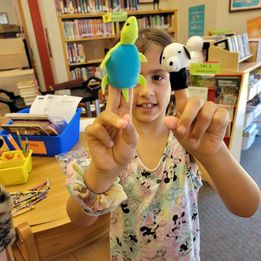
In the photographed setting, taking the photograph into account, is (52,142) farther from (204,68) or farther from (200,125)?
(204,68)

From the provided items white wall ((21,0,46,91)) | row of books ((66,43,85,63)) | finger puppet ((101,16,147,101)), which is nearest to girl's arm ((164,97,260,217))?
finger puppet ((101,16,147,101))

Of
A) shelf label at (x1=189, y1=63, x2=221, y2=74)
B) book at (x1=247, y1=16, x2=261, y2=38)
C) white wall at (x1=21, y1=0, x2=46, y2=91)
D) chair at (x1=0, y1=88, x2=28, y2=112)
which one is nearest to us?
shelf label at (x1=189, y1=63, x2=221, y2=74)

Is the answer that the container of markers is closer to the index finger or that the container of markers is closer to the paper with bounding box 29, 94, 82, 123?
the paper with bounding box 29, 94, 82, 123

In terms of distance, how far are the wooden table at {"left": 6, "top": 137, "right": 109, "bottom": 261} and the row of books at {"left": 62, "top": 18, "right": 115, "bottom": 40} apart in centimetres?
244

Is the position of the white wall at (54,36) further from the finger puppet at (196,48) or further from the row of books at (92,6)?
the finger puppet at (196,48)

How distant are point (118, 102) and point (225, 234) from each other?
1531 mm

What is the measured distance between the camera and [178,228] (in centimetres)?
65

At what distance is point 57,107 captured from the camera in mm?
1121

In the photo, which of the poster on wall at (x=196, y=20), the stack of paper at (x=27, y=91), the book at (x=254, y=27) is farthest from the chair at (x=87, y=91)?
the poster on wall at (x=196, y=20)

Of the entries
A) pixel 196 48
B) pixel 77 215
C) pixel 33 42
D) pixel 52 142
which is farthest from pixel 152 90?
pixel 33 42

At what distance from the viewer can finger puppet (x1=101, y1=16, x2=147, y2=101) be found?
0.33 m

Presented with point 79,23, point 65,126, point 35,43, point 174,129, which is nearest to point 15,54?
point 35,43

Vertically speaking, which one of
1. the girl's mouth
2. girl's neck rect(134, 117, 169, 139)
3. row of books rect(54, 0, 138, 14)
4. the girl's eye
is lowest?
girl's neck rect(134, 117, 169, 139)

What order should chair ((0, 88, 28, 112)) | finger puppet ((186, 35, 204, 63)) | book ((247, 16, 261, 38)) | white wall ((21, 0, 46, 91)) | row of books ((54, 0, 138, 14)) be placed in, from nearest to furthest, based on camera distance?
finger puppet ((186, 35, 204, 63)) → chair ((0, 88, 28, 112)) → book ((247, 16, 261, 38)) → row of books ((54, 0, 138, 14)) → white wall ((21, 0, 46, 91))
